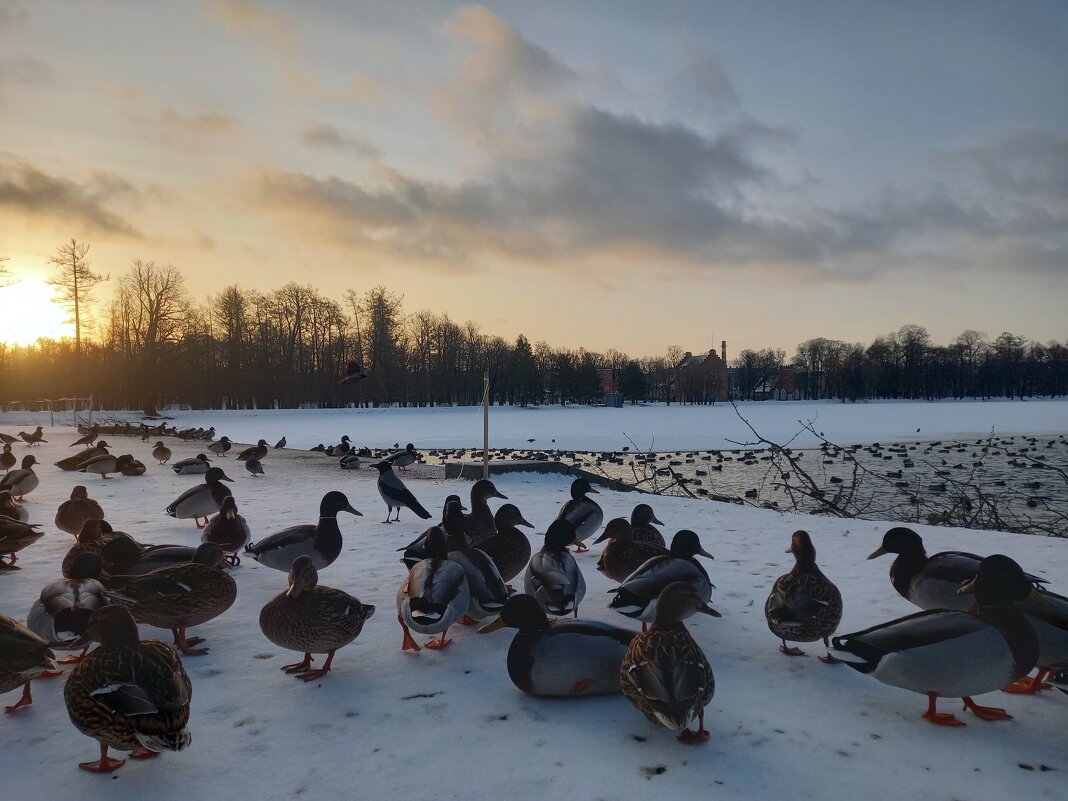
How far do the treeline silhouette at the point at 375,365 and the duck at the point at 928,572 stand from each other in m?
8.20

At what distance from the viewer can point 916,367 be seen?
106m

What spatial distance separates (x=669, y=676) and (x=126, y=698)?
94.3 inches

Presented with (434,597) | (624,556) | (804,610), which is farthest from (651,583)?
(434,597)

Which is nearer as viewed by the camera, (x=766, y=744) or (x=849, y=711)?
(x=766, y=744)

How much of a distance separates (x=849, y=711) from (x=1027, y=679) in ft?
3.98

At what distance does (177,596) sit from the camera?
13.0 feet

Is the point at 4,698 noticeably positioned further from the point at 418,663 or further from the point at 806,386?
the point at 806,386

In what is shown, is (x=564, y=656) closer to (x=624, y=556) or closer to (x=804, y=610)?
(x=804, y=610)

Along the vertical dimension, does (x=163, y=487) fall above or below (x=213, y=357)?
below

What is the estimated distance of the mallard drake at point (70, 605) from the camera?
353 centimetres

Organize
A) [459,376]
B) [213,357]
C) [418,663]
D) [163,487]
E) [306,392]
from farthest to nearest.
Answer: [459,376] → [213,357] → [306,392] → [163,487] → [418,663]

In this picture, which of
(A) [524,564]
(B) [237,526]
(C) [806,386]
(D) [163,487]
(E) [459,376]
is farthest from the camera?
(C) [806,386]

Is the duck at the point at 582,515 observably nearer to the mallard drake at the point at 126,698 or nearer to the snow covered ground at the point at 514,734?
the snow covered ground at the point at 514,734

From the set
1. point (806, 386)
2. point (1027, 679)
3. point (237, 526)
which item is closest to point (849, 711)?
point (1027, 679)
